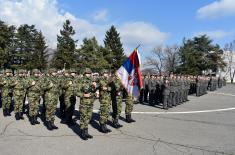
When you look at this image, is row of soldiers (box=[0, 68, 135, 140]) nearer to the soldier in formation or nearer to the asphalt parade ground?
the soldier in formation

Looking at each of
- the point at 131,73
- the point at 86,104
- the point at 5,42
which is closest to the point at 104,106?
the point at 86,104

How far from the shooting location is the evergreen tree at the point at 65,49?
1972 inches

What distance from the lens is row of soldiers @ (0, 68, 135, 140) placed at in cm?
798

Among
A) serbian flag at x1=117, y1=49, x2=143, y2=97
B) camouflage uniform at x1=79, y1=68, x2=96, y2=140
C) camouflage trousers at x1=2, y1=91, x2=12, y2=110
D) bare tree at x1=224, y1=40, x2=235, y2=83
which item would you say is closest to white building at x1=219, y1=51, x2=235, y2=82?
bare tree at x1=224, y1=40, x2=235, y2=83

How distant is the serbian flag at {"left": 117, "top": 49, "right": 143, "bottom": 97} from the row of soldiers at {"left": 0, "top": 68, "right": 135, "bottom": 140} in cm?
26

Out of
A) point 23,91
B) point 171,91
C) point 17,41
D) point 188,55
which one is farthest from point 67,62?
point 23,91

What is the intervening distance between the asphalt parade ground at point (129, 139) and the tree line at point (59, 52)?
36.1 meters

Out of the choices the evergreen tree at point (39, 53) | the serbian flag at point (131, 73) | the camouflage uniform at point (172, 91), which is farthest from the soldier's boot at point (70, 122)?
the evergreen tree at point (39, 53)

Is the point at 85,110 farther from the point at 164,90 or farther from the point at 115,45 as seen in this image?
the point at 115,45

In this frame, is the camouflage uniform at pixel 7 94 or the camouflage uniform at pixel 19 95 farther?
the camouflage uniform at pixel 7 94

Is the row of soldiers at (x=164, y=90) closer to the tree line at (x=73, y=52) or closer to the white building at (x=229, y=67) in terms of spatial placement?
the tree line at (x=73, y=52)

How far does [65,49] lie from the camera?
2014 inches

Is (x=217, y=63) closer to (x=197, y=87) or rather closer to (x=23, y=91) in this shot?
(x=197, y=87)

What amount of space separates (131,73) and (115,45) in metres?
47.2
